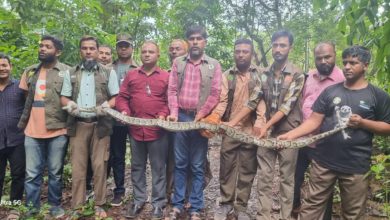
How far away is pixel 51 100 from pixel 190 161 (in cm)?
234

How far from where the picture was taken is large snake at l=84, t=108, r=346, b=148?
4250mm

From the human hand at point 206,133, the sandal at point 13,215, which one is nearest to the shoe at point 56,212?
the sandal at point 13,215

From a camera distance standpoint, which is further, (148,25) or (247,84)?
(148,25)

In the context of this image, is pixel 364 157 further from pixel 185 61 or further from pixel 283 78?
pixel 185 61

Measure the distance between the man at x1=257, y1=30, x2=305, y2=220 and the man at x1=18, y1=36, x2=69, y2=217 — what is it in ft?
10.0

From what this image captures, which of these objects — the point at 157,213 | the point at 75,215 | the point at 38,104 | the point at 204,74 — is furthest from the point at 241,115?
the point at 38,104

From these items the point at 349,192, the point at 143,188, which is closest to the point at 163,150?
the point at 143,188

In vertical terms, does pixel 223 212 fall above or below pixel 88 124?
below

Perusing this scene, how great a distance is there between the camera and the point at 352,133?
386cm

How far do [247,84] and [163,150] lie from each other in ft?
5.43

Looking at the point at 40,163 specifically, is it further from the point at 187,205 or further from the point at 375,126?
the point at 375,126

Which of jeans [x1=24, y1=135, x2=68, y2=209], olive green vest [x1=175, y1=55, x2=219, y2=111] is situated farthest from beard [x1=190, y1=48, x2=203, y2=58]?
jeans [x1=24, y1=135, x2=68, y2=209]

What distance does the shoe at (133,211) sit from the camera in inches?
209

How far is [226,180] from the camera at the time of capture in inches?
208
